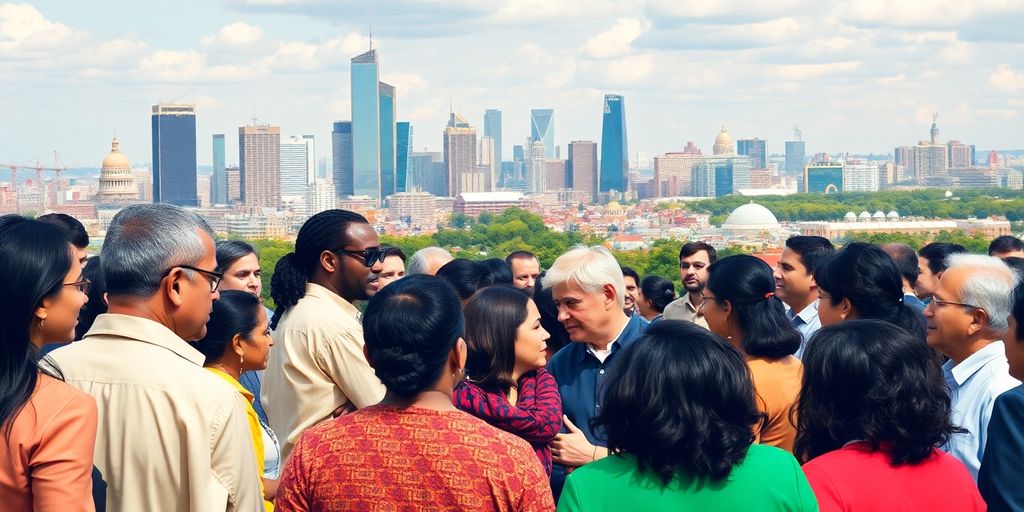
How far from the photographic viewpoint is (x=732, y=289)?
13.7 ft

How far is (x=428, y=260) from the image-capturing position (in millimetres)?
7086

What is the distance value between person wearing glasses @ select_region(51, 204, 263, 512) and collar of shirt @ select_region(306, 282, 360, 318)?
1.18 m

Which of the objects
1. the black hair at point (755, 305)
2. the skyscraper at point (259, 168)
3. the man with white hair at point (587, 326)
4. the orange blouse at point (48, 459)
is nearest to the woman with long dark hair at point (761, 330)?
the black hair at point (755, 305)

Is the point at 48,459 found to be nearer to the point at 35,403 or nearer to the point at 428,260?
the point at 35,403

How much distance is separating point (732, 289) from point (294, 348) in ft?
4.75

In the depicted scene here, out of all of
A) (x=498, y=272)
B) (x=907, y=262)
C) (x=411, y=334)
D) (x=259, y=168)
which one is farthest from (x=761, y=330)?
(x=259, y=168)

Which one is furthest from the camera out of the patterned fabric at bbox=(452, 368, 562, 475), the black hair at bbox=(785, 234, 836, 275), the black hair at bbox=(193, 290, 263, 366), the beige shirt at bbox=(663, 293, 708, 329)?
the beige shirt at bbox=(663, 293, 708, 329)

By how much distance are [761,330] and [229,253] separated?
297 centimetres

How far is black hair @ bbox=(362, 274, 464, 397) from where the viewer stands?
2.69m

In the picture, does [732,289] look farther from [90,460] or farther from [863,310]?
[90,460]

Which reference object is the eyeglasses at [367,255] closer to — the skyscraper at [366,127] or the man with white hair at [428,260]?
the man with white hair at [428,260]

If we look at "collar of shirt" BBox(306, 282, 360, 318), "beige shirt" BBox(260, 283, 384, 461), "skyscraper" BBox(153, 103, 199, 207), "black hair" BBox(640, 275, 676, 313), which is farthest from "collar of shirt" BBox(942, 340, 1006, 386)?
"skyscraper" BBox(153, 103, 199, 207)

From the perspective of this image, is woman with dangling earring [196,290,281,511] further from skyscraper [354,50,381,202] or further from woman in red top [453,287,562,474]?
skyscraper [354,50,381,202]

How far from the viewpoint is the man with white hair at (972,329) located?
374 cm
